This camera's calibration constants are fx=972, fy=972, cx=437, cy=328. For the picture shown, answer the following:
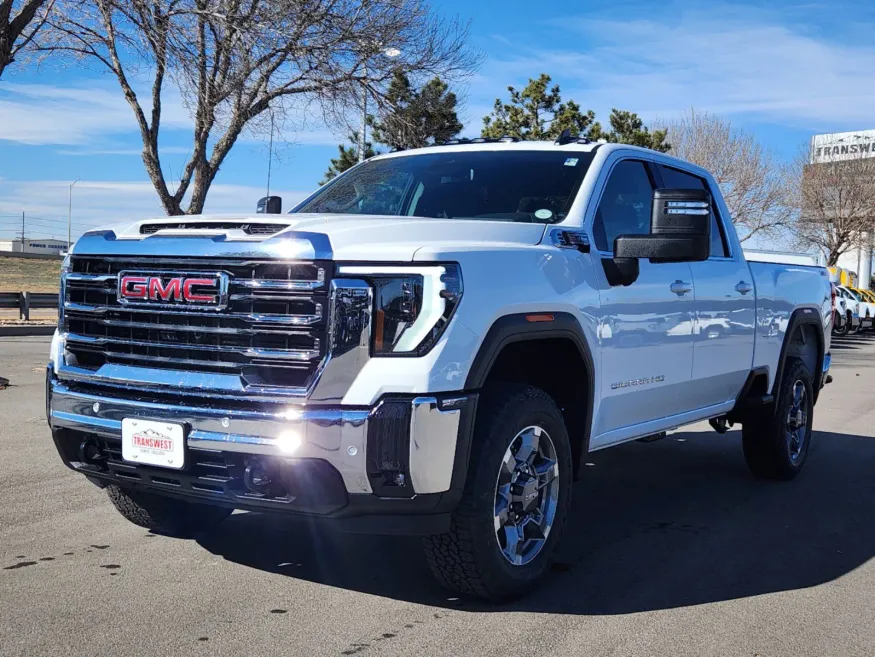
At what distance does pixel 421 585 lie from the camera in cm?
420

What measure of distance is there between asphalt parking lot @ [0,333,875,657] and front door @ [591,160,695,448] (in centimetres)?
69

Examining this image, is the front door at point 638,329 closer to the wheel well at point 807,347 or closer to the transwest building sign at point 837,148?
the wheel well at point 807,347

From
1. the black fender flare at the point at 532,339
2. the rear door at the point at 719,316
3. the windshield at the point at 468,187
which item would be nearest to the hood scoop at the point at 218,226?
the black fender flare at the point at 532,339

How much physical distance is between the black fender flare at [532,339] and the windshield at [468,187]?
691 mm

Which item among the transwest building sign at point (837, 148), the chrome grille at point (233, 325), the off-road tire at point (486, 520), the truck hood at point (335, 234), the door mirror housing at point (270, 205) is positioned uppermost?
the transwest building sign at point (837, 148)

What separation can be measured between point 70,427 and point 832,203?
4892 centimetres

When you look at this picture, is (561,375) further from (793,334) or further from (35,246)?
(35,246)

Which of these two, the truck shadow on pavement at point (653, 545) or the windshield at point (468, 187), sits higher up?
the windshield at point (468, 187)

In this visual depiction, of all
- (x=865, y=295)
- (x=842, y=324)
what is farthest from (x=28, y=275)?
(x=865, y=295)

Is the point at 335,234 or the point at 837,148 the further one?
the point at 837,148

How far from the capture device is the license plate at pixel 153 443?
366cm

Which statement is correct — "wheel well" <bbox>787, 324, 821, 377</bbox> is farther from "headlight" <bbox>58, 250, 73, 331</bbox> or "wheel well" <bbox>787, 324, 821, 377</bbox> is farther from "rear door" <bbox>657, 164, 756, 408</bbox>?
"headlight" <bbox>58, 250, 73, 331</bbox>

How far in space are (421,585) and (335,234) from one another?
63.0 inches

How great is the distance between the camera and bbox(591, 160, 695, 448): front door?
4.61 metres
